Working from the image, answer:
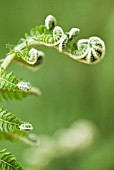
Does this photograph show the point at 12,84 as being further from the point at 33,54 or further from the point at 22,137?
the point at 22,137

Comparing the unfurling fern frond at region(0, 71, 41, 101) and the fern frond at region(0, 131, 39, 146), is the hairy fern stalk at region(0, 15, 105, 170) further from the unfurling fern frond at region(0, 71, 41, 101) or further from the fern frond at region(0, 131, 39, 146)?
the fern frond at region(0, 131, 39, 146)

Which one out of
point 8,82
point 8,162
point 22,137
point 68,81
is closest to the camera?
point 8,162

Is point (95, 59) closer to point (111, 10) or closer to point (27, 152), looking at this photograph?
point (27, 152)

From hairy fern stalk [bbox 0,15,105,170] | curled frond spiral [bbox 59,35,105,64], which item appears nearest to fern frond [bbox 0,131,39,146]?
hairy fern stalk [bbox 0,15,105,170]

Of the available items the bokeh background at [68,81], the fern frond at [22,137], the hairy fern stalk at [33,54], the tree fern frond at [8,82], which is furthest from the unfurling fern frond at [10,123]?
the bokeh background at [68,81]

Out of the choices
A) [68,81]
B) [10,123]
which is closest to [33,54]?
[10,123]

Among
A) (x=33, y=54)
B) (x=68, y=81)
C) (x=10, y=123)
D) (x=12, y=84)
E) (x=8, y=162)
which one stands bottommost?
(x=8, y=162)
